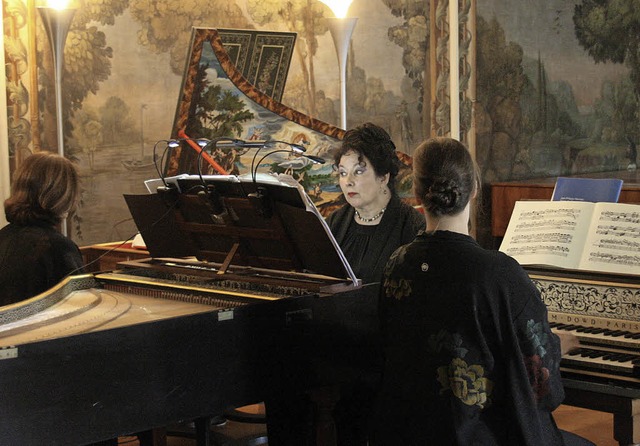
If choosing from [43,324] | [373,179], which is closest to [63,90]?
[373,179]

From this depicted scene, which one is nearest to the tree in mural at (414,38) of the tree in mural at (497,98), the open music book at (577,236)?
the tree in mural at (497,98)

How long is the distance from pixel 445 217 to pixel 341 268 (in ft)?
2.04

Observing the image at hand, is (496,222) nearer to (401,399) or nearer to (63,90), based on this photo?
(63,90)

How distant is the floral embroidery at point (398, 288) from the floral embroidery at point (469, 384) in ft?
0.86

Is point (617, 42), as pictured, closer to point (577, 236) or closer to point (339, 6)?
point (339, 6)

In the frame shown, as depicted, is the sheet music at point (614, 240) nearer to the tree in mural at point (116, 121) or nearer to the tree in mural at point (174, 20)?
the tree in mural at point (116, 121)

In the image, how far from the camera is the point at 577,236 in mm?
3633

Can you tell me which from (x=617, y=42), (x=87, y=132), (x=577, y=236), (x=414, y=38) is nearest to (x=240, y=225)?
(x=577, y=236)

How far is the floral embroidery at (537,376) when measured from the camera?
278 centimetres

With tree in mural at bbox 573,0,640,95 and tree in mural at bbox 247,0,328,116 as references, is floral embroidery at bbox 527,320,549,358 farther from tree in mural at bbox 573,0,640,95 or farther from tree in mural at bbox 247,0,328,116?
tree in mural at bbox 573,0,640,95

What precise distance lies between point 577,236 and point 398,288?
1025mm

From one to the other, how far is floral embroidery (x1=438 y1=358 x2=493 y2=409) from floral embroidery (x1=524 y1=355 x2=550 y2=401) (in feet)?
0.40

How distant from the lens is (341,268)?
3396 mm

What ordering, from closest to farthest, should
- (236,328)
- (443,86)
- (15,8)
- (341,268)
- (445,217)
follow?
1. (445,217)
2. (236,328)
3. (341,268)
4. (15,8)
5. (443,86)
